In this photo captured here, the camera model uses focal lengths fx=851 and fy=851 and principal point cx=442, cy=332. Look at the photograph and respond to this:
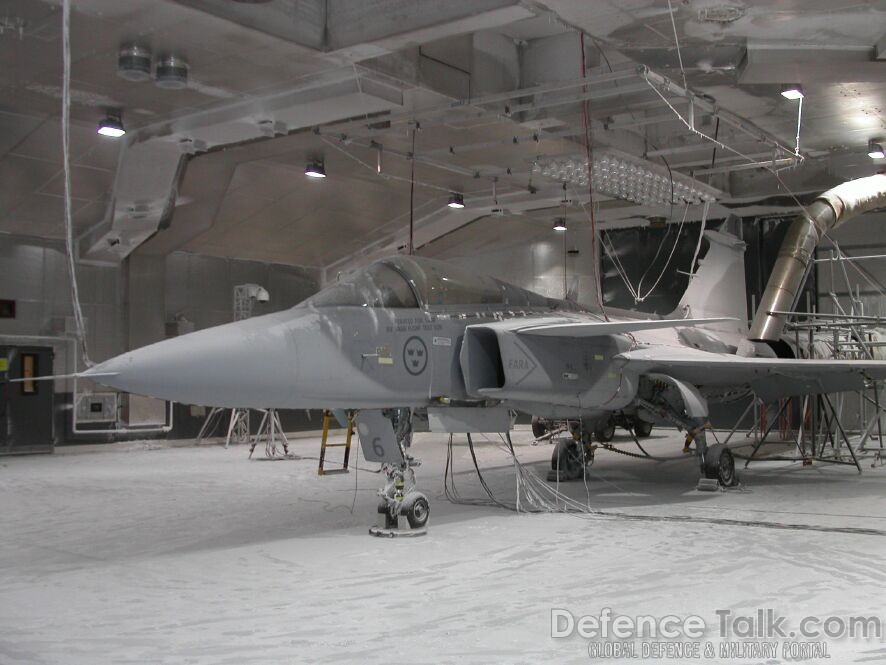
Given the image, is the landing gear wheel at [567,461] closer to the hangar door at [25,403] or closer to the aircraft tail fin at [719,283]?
the aircraft tail fin at [719,283]

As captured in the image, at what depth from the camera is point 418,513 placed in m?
7.60

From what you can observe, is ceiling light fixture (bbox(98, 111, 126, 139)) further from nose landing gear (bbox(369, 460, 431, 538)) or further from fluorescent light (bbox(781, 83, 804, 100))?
fluorescent light (bbox(781, 83, 804, 100))

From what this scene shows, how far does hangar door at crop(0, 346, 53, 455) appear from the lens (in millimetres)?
16219

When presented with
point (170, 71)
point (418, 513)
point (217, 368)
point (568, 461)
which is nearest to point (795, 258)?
point (568, 461)

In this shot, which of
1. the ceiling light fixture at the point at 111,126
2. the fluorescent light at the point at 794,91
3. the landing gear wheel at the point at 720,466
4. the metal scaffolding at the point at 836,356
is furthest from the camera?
the metal scaffolding at the point at 836,356

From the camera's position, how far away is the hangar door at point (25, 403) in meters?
16.2

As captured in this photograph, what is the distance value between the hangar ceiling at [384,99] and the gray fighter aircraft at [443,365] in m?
2.92

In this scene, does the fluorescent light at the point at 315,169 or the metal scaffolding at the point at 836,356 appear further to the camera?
the fluorescent light at the point at 315,169

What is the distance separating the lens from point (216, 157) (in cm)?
1494

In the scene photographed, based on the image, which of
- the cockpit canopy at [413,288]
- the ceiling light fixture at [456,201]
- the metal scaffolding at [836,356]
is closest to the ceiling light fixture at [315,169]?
the ceiling light fixture at [456,201]

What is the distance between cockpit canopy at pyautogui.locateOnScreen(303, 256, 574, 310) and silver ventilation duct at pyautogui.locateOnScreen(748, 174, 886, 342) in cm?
602

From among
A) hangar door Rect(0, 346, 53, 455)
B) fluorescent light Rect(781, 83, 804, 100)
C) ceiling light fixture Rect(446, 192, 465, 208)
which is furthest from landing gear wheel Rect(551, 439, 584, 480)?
hangar door Rect(0, 346, 53, 455)

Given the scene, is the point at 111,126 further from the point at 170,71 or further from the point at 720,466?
the point at 720,466

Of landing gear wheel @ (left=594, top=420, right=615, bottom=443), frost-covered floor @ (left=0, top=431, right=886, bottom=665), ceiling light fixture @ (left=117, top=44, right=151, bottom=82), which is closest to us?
frost-covered floor @ (left=0, top=431, right=886, bottom=665)
